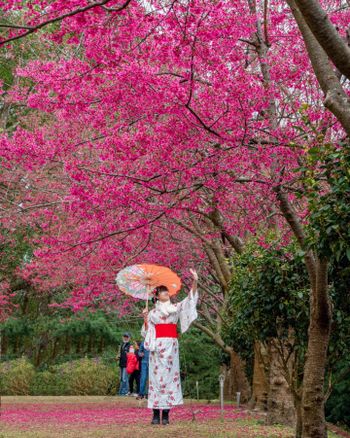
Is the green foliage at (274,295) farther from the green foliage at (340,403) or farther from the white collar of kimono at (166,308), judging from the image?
the green foliage at (340,403)

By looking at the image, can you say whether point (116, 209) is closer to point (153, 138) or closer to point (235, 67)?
point (153, 138)

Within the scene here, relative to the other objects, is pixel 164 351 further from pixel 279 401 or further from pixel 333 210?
pixel 333 210

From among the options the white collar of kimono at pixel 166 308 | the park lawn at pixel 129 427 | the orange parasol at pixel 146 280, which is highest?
the orange parasol at pixel 146 280

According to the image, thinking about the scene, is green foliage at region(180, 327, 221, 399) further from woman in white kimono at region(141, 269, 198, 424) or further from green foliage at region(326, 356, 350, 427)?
woman in white kimono at region(141, 269, 198, 424)

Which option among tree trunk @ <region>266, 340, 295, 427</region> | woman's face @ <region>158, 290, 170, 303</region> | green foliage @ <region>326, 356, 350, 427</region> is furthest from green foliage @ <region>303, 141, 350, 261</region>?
green foliage @ <region>326, 356, 350, 427</region>

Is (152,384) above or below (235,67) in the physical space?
below

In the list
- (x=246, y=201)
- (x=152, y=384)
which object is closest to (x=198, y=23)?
(x=246, y=201)

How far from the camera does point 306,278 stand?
631cm

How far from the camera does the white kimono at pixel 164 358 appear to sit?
25.4ft

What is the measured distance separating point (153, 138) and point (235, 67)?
1213 mm

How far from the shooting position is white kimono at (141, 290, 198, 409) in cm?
773

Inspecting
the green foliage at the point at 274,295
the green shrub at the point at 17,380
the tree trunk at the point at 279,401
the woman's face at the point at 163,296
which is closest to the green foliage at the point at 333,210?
the green foliage at the point at 274,295

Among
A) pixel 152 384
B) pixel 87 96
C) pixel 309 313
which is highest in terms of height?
pixel 87 96

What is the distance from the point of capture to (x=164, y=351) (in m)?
7.80
